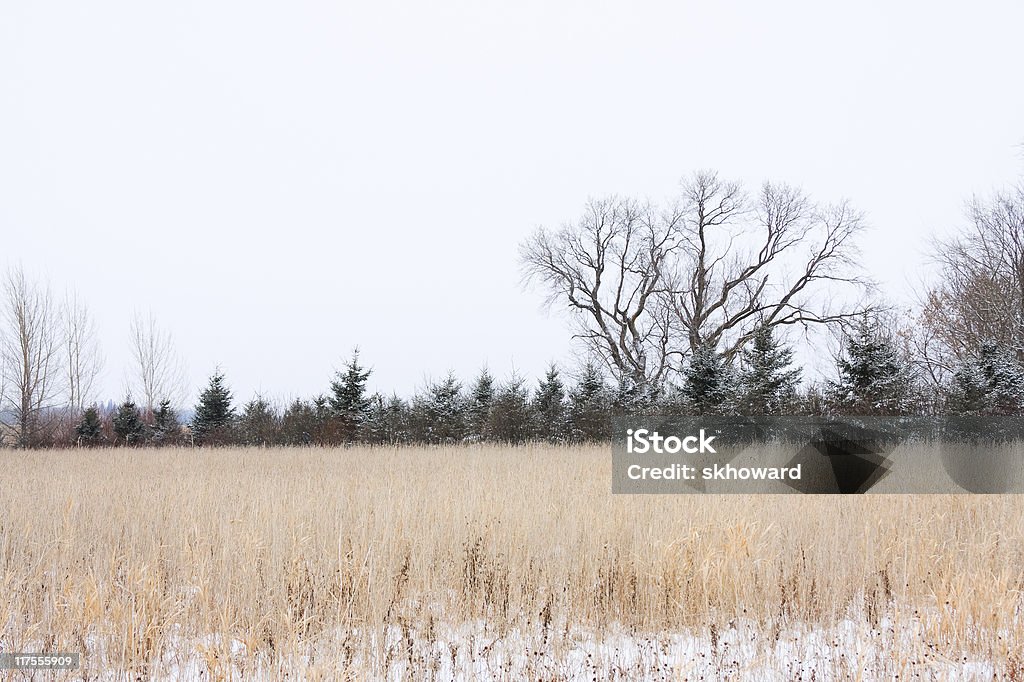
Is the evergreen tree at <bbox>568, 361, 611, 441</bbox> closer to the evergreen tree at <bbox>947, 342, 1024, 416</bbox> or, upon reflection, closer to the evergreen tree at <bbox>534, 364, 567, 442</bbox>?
the evergreen tree at <bbox>534, 364, 567, 442</bbox>

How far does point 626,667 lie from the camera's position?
3578 millimetres

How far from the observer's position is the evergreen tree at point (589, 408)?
1862cm

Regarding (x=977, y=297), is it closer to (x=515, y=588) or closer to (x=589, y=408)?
(x=589, y=408)

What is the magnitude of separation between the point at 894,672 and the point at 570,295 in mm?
22562

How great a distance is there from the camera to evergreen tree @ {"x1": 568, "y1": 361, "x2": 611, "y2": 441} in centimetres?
1862

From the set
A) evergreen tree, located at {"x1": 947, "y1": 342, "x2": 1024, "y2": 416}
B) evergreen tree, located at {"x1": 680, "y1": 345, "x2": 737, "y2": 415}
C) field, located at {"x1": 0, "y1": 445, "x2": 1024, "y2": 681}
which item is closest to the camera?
field, located at {"x1": 0, "y1": 445, "x2": 1024, "y2": 681}

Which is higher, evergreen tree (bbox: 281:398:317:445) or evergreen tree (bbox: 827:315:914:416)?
evergreen tree (bbox: 827:315:914:416)

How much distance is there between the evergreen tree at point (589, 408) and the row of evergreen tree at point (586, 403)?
0.03 m

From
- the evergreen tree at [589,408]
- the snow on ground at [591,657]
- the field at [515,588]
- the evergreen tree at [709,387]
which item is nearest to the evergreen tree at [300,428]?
the evergreen tree at [589,408]

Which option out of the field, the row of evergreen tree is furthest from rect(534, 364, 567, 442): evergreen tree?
the field

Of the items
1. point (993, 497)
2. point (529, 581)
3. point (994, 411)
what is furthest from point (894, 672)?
point (994, 411)

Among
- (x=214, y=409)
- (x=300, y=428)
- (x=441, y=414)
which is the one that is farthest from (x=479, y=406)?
(x=214, y=409)

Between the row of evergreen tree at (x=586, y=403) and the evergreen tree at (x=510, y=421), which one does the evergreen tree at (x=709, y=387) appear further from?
the evergreen tree at (x=510, y=421)

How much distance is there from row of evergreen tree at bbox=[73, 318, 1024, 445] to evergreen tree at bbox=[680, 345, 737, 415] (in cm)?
3
